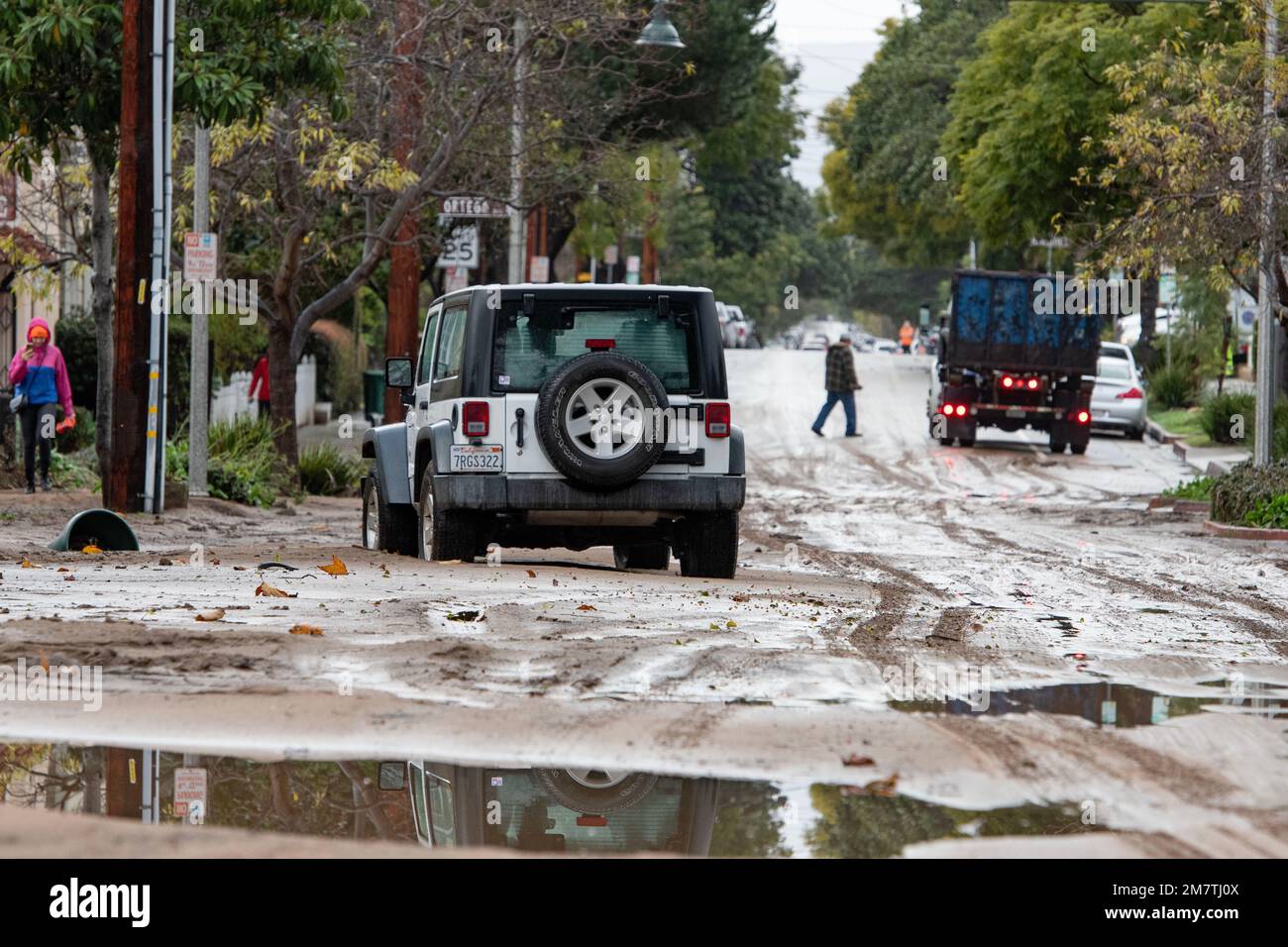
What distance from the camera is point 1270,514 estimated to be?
19641 mm

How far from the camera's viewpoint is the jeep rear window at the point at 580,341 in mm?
12859

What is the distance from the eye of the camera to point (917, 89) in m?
62.3

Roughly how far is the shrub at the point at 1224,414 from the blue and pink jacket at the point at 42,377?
2018 centimetres

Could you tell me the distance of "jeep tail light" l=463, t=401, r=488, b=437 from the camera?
509 inches

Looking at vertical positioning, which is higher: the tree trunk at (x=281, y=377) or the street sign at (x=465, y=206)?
the street sign at (x=465, y=206)

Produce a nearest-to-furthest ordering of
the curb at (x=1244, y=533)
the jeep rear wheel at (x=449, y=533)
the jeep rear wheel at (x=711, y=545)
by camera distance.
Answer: the jeep rear wheel at (x=449, y=533), the jeep rear wheel at (x=711, y=545), the curb at (x=1244, y=533)

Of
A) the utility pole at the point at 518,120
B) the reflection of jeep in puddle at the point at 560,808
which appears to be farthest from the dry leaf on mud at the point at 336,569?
the utility pole at the point at 518,120

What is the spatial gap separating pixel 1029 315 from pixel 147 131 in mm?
19010

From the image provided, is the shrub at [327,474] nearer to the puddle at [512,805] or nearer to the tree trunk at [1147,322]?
the puddle at [512,805]

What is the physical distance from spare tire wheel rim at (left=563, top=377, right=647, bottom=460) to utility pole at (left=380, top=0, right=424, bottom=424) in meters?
8.92

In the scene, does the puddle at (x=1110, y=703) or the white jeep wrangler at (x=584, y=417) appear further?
the white jeep wrangler at (x=584, y=417)
